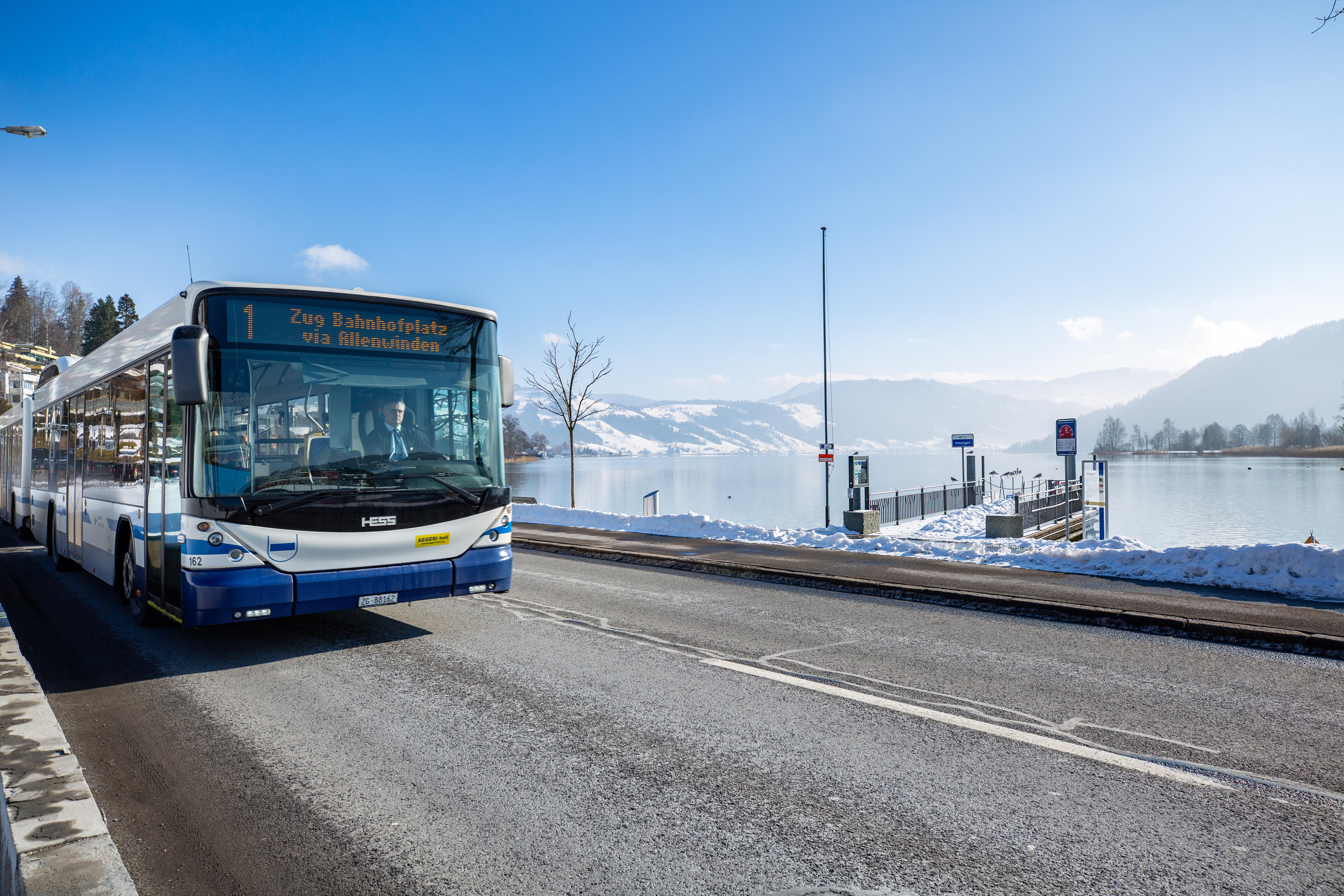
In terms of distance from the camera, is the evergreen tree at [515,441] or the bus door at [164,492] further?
the evergreen tree at [515,441]

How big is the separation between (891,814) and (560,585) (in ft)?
24.8

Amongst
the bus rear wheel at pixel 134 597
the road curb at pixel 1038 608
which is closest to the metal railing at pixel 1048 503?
the road curb at pixel 1038 608

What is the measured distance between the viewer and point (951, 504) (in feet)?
104

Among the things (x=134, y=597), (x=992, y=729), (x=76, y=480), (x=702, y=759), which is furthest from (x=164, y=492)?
(x=992, y=729)

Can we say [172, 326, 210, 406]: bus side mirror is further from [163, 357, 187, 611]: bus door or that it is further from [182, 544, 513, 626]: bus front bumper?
[182, 544, 513, 626]: bus front bumper

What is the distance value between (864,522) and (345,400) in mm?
15529

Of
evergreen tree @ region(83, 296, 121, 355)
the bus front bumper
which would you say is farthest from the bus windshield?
evergreen tree @ region(83, 296, 121, 355)

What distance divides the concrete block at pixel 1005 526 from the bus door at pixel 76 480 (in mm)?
18761

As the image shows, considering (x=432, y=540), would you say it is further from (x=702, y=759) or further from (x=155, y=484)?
(x=702, y=759)

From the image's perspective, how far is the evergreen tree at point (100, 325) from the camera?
250 feet

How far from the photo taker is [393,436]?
6.72m

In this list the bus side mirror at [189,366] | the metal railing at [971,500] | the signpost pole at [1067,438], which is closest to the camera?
the bus side mirror at [189,366]

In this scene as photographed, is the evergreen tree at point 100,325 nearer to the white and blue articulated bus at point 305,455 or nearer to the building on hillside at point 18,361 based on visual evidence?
the building on hillside at point 18,361

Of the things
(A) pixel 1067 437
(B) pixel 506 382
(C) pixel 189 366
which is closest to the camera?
(C) pixel 189 366
